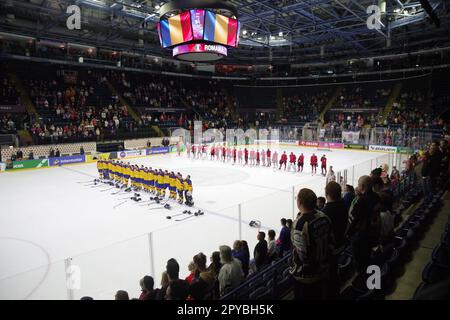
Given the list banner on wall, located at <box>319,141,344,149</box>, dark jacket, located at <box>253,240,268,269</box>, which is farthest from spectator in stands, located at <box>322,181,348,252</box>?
banner on wall, located at <box>319,141,344,149</box>

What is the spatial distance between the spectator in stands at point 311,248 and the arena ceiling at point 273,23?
59.7 ft

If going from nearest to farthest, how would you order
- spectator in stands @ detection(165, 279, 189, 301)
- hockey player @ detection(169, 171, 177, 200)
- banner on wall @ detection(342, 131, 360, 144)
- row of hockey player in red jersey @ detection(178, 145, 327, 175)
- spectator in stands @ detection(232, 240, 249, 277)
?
spectator in stands @ detection(165, 279, 189, 301) → spectator in stands @ detection(232, 240, 249, 277) → hockey player @ detection(169, 171, 177, 200) → row of hockey player in red jersey @ detection(178, 145, 327, 175) → banner on wall @ detection(342, 131, 360, 144)

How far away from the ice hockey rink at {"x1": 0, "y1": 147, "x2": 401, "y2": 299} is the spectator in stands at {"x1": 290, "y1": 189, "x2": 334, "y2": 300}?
9.17 ft

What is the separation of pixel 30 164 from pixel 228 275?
19.5 meters

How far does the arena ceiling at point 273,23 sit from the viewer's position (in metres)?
19.6

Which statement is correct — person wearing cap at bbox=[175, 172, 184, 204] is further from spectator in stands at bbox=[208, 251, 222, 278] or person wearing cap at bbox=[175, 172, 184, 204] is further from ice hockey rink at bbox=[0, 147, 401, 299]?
spectator in stands at bbox=[208, 251, 222, 278]

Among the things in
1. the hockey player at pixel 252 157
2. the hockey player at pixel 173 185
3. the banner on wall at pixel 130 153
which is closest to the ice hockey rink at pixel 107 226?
the hockey player at pixel 173 185

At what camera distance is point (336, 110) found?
116 feet

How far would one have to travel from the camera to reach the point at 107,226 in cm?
939

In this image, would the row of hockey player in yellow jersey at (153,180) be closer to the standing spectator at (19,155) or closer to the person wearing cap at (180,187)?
the person wearing cap at (180,187)

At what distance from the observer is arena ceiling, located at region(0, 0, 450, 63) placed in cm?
1959

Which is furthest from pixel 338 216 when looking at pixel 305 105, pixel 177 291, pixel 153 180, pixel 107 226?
pixel 305 105

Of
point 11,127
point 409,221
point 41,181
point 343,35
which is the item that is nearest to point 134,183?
point 41,181

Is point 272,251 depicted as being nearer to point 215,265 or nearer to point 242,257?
point 242,257
